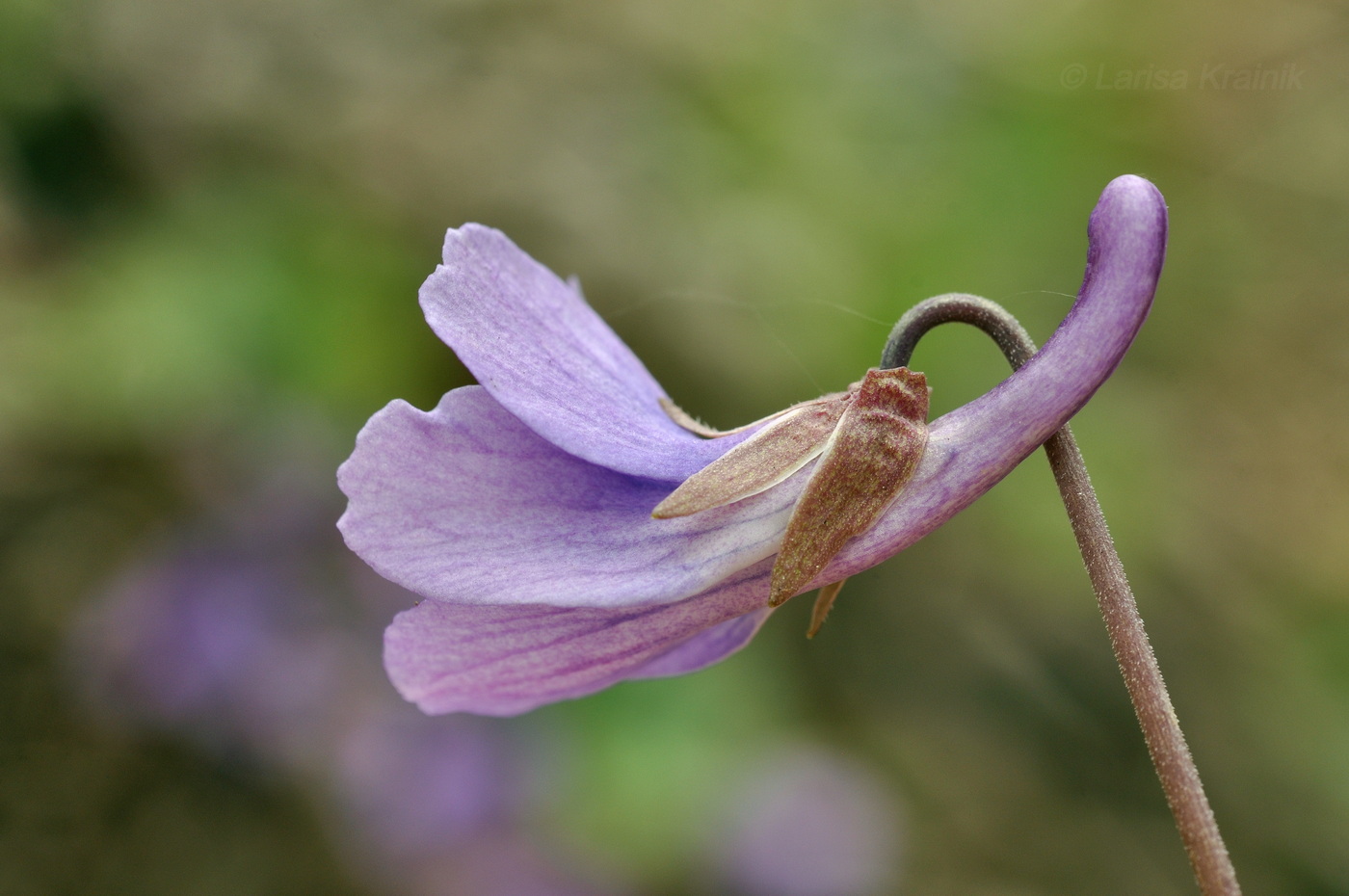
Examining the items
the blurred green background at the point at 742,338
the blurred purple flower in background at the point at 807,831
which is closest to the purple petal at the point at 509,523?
the blurred green background at the point at 742,338

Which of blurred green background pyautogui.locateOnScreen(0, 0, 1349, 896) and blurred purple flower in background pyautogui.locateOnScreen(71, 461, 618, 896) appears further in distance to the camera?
blurred green background pyautogui.locateOnScreen(0, 0, 1349, 896)

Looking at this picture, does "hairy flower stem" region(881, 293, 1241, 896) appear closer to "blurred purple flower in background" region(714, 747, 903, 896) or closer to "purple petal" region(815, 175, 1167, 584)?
"purple petal" region(815, 175, 1167, 584)

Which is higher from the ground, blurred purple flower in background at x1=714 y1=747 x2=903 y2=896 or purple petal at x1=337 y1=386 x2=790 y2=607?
purple petal at x1=337 y1=386 x2=790 y2=607

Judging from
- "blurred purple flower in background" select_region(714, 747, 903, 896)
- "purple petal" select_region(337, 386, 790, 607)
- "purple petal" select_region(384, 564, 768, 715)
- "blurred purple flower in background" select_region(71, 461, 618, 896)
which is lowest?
"blurred purple flower in background" select_region(714, 747, 903, 896)

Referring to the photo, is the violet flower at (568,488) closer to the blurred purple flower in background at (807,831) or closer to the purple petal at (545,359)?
the purple petal at (545,359)

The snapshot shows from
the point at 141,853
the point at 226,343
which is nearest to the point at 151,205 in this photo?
the point at 226,343

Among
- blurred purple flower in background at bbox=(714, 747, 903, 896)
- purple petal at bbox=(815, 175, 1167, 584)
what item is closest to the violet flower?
purple petal at bbox=(815, 175, 1167, 584)

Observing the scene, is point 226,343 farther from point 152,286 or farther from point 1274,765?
point 1274,765

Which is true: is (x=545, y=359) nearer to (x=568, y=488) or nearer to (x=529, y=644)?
(x=568, y=488)
